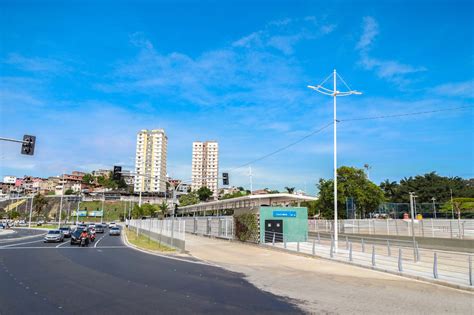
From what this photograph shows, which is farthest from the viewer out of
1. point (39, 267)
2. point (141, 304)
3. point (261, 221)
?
point (261, 221)

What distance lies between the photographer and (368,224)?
37.2 m

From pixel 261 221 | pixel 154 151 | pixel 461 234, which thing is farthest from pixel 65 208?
pixel 461 234

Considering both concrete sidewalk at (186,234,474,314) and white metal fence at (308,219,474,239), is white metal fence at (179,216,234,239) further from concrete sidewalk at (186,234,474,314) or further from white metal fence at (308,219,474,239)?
concrete sidewalk at (186,234,474,314)

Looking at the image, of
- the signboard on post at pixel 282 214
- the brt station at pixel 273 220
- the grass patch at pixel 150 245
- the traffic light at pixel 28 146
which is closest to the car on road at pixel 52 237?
the grass patch at pixel 150 245

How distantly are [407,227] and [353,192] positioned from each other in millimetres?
31425

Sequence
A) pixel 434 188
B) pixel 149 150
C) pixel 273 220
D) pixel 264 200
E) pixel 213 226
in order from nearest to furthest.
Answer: pixel 273 220 → pixel 264 200 → pixel 213 226 → pixel 434 188 → pixel 149 150

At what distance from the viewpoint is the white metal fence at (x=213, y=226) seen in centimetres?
4088

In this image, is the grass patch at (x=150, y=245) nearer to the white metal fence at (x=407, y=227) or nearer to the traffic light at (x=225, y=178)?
the traffic light at (x=225, y=178)

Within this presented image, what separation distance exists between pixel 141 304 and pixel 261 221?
24130 millimetres

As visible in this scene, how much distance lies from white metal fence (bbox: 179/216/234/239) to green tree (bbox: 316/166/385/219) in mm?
24344

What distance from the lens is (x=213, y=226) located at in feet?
153

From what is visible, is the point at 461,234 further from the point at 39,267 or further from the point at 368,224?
the point at 39,267

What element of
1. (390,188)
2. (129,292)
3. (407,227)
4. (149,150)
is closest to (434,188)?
(390,188)

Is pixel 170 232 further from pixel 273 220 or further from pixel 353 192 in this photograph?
pixel 353 192
